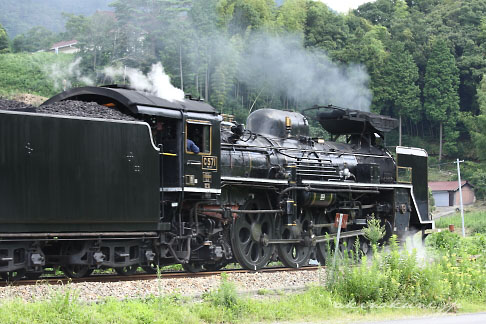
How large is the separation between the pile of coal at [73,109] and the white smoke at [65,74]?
47945 mm

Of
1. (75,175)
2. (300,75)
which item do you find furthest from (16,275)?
(300,75)

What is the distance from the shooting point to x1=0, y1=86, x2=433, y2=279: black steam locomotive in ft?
39.0

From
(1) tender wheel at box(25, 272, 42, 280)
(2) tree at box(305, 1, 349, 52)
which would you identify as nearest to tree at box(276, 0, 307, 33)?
(2) tree at box(305, 1, 349, 52)

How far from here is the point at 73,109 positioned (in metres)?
12.8

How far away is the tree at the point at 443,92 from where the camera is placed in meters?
81.8

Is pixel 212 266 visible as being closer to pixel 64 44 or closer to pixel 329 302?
pixel 329 302

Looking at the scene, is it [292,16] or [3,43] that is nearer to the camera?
[292,16]

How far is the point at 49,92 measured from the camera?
59906 millimetres

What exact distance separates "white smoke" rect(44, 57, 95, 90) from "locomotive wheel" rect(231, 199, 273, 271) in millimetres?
44672

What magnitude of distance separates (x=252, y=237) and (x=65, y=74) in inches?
2021

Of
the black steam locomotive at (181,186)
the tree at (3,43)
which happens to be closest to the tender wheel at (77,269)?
the black steam locomotive at (181,186)

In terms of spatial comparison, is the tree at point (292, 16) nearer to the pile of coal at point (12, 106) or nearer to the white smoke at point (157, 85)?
the white smoke at point (157, 85)

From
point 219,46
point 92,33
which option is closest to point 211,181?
point 219,46

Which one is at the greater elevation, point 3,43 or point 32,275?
point 3,43
